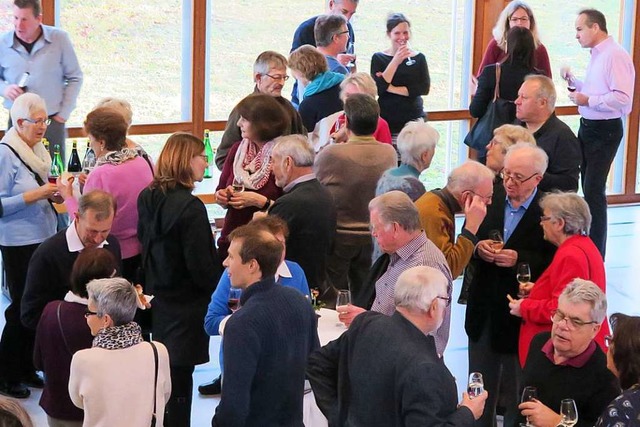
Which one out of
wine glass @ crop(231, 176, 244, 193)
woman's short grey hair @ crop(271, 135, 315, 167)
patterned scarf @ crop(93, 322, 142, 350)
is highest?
woman's short grey hair @ crop(271, 135, 315, 167)

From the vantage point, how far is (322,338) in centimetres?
497

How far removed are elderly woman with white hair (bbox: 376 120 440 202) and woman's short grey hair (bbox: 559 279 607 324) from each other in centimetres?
147

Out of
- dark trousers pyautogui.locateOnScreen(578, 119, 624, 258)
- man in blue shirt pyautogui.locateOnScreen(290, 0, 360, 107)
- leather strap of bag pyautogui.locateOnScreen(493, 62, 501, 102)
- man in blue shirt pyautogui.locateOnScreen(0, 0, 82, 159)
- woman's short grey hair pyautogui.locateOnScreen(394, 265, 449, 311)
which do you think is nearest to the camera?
woman's short grey hair pyautogui.locateOnScreen(394, 265, 449, 311)

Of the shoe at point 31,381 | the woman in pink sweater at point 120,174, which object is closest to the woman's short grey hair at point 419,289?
the woman in pink sweater at point 120,174

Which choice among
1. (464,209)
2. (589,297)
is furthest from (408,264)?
(589,297)

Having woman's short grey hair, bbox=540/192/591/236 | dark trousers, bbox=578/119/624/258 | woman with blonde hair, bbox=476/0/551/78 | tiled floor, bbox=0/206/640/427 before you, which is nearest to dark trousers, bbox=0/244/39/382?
tiled floor, bbox=0/206/640/427

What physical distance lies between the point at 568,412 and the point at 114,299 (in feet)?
5.84

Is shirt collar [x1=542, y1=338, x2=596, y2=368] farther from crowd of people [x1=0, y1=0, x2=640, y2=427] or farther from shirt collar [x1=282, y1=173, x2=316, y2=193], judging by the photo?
shirt collar [x1=282, y1=173, x2=316, y2=193]

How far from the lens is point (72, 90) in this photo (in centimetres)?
795

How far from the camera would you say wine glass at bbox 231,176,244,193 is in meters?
5.81

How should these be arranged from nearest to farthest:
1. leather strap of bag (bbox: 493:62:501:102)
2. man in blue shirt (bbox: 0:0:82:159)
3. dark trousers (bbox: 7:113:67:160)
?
man in blue shirt (bbox: 0:0:82:159)
leather strap of bag (bbox: 493:62:501:102)
dark trousers (bbox: 7:113:67:160)

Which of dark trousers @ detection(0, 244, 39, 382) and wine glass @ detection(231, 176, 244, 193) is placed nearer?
wine glass @ detection(231, 176, 244, 193)

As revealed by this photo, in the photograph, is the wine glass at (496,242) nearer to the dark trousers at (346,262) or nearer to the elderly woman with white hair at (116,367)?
the dark trousers at (346,262)

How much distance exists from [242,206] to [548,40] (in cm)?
586
